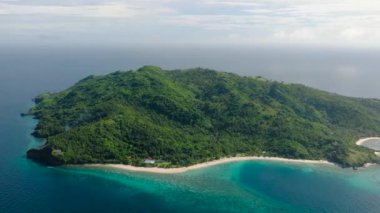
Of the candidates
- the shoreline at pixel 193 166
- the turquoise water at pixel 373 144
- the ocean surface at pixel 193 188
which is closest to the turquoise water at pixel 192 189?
the ocean surface at pixel 193 188

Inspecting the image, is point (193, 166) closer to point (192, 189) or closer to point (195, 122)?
point (192, 189)

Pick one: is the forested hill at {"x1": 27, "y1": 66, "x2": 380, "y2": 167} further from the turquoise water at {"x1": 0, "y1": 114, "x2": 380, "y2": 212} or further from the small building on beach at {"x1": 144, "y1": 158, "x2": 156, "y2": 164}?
the turquoise water at {"x1": 0, "y1": 114, "x2": 380, "y2": 212}

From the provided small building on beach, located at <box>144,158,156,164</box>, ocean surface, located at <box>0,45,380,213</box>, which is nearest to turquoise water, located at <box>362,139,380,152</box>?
ocean surface, located at <box>0,45,380,213</box>

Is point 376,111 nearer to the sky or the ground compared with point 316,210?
nearer to the sky

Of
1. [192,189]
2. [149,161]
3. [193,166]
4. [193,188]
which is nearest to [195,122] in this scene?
[193,166]

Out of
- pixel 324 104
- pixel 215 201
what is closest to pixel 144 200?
pixel 215 201

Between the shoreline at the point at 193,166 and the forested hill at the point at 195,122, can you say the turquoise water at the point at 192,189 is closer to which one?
the shoreline at the point at 193,166

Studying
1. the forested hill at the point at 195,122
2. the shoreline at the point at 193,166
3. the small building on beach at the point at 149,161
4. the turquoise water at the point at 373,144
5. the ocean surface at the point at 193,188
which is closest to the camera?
the ocean surface at the point at 193,188

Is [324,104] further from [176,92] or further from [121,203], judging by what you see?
[121,203]
